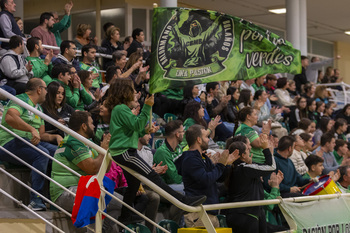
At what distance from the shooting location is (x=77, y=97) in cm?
890

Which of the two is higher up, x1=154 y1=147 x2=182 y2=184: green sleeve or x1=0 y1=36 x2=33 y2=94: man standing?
x1=0 y1=36 x2=33 y2=94: man standing

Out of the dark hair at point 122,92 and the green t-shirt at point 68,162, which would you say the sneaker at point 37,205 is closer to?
the green t-shirt at point 68,162

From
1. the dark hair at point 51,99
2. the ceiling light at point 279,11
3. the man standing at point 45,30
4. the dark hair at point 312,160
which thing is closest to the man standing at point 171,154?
the dark hair at point 51,99

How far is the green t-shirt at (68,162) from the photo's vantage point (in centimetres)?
604

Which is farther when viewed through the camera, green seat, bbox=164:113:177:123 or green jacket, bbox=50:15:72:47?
green jacket, bbox=50:15:72:47

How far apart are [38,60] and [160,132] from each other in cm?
243

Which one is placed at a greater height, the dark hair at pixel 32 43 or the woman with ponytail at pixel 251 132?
the dark hair at pixel 32 43

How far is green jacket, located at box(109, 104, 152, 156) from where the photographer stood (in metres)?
→ 5.46

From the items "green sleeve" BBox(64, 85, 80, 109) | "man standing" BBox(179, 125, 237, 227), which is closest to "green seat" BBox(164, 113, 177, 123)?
"green sleeve" BBox(64, 85, 80, 109)

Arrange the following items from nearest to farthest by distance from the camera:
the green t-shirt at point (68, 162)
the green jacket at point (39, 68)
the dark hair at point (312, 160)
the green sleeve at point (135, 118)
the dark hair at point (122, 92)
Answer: the green sleeve at point (135, 118), the dark hair at point (122, 92), the green t-shirt at point (68, 162), the green jacket at point (39, 68), the dark hair at point (312, 160)

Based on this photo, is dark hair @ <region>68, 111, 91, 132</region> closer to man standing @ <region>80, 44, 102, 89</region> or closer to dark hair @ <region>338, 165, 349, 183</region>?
man standing @ <region>80, 44, 102, 89</region>

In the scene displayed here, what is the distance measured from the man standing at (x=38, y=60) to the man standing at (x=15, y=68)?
1.29ft

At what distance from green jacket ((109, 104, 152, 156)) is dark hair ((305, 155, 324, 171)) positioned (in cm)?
450

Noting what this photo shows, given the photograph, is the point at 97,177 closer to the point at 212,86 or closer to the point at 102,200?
the point at 102,200
